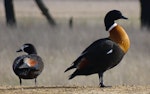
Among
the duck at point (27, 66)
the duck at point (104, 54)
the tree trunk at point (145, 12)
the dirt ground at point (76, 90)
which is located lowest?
the tree trunk at point (145, 12)

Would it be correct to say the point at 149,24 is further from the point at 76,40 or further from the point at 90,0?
the point at 90,0

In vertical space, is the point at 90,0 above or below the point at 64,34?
below

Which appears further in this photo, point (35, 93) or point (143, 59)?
point (143, 59)

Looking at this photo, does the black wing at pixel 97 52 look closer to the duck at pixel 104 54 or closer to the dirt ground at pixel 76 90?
the duck at pixel 104 54

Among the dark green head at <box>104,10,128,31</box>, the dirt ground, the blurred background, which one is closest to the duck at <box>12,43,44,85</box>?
the dirt ground

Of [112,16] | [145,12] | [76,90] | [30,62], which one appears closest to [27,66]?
[30,62]

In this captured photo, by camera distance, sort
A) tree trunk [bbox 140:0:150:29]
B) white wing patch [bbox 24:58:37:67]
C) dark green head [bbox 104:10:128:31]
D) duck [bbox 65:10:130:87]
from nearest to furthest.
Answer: duck [bbox 65:10:130:87] < dark green head [bbox 104:10:128:31] < white wing patch [bbox 24:58:37:67] < tree trunk [bbox 140:0:150:29]

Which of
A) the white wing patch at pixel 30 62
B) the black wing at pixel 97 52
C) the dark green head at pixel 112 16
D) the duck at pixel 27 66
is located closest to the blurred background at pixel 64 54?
the duck at pixel 27 66

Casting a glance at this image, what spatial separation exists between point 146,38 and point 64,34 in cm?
355

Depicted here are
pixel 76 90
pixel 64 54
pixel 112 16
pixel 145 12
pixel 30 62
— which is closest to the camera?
pixel 76 90

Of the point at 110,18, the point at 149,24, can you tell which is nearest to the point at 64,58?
the point at 110,18

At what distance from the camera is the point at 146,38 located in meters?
24.0

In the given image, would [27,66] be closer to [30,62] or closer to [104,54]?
[30,62]

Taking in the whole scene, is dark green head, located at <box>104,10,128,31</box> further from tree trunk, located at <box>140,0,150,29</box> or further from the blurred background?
tree trunk, located at <box>140,0,150,29</box>
